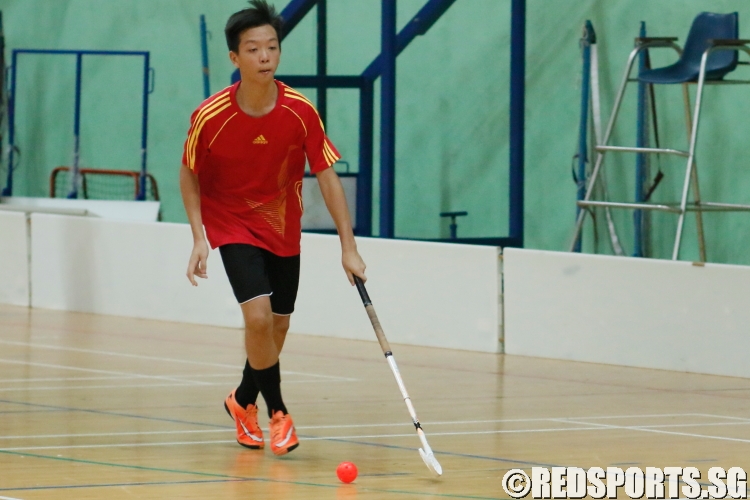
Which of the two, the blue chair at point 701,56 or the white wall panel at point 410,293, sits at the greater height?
the blue chair at point 701,56

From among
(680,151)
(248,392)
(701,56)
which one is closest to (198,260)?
(248,392)

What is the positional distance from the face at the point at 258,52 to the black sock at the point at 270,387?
0.98m

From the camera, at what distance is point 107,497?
4211 millimetres

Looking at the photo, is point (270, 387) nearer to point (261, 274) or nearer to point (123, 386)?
point (261, 274)

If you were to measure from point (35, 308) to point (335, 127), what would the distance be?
2584 mm

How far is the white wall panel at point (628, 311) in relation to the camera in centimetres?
702

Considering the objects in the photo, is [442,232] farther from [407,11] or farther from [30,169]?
[30,169]

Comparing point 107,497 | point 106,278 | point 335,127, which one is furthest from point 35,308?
point 107,497

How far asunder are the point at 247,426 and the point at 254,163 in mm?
896

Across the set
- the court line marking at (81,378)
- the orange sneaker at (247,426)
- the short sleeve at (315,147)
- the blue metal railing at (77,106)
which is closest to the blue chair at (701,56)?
the court line marking at (81,378)

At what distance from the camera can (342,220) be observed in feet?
16.3

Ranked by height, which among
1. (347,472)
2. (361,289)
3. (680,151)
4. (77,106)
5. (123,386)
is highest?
(77,106)

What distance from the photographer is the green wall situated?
9.07 m

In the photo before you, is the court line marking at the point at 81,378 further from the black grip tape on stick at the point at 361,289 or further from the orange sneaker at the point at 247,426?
the black grip tape on stick at the point at 361,289
